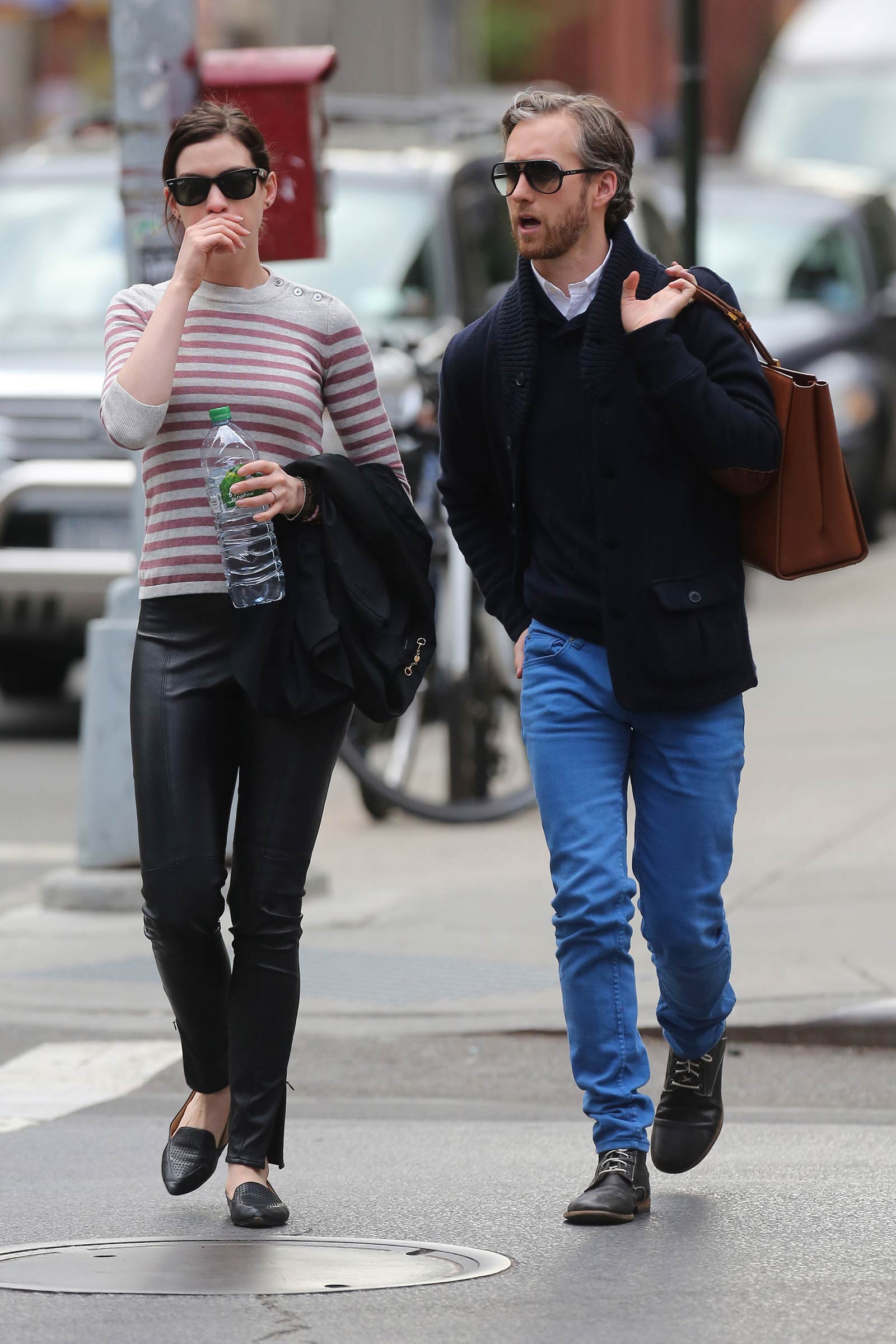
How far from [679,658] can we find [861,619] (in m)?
9.14

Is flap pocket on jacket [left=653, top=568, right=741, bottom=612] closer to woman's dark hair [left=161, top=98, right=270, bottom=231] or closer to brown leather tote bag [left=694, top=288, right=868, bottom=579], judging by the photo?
brown leather tote bag [left=694, top=288, right=868, bottom=579]

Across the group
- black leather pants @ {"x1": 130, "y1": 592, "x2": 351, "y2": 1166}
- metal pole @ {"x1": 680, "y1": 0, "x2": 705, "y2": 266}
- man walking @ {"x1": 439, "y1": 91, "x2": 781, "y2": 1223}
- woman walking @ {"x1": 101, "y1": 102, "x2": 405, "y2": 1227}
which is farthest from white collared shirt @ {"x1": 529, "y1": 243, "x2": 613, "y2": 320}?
metal pole @ {"x1": 680, "y1": 0, "x2": 705, "y2": 266}

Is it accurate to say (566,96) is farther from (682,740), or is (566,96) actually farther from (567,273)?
(682,740)

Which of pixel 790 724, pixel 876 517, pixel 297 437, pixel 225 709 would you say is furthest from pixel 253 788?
pixel 876 517

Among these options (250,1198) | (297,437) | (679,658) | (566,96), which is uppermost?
(566,96)

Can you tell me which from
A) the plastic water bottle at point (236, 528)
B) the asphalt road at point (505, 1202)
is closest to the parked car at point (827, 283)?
the asphalt road at point (505, 1202)

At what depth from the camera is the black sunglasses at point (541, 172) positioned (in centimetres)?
460

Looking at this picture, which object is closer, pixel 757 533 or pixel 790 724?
pixel 757 533

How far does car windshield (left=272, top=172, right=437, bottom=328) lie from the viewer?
11.2m

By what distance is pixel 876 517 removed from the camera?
52.2 feet

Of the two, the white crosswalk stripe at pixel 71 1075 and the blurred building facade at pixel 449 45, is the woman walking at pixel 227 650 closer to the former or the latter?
the white crosswalk stripe at pixel 71 1075

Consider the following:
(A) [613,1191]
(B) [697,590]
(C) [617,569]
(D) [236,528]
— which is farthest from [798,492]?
(A) [613,1191]

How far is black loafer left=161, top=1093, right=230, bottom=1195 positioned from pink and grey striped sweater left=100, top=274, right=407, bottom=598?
1.03 metres

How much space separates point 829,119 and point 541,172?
18599mm
